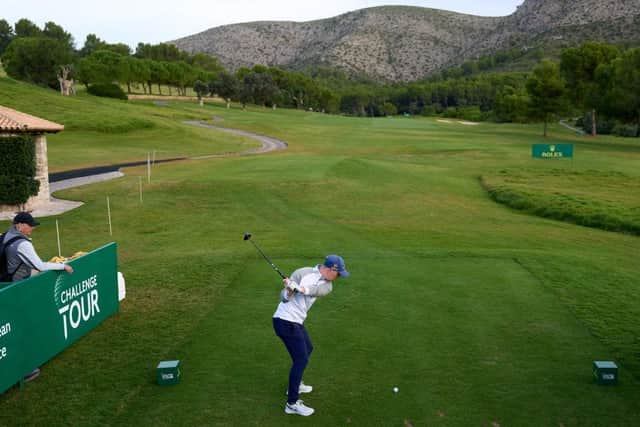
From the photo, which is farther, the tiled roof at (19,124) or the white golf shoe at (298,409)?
the tiled roof at (19,124)

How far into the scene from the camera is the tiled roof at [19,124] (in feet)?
85.4

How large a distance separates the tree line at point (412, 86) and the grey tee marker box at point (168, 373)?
6914 centimetres

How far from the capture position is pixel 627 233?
77.9 ft

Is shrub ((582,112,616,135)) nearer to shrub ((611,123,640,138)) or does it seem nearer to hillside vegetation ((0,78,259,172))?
shrub ((611,123,640,138))

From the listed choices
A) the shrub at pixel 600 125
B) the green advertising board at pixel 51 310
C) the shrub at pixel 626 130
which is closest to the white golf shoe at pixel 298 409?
the green advertising board at pixel 51 310

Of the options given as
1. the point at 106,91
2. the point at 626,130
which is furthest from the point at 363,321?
the point at 106,91

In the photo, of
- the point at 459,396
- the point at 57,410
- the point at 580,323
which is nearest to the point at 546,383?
the point at 459,396

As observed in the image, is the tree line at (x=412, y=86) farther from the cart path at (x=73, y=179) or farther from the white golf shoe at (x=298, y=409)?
the white golf shoe at (x=298, y=409)

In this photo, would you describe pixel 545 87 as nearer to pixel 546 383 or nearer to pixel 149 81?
pixel 546 383

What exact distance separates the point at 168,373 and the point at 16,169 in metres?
21.9

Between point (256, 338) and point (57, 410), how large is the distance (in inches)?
135

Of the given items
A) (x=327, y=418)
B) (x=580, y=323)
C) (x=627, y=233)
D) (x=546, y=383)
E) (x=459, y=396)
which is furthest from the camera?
(x=627, y=233)

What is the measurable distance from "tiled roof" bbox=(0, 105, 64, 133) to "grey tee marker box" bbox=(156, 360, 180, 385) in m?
21.7

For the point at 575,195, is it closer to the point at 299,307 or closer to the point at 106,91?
the point at 299,307
